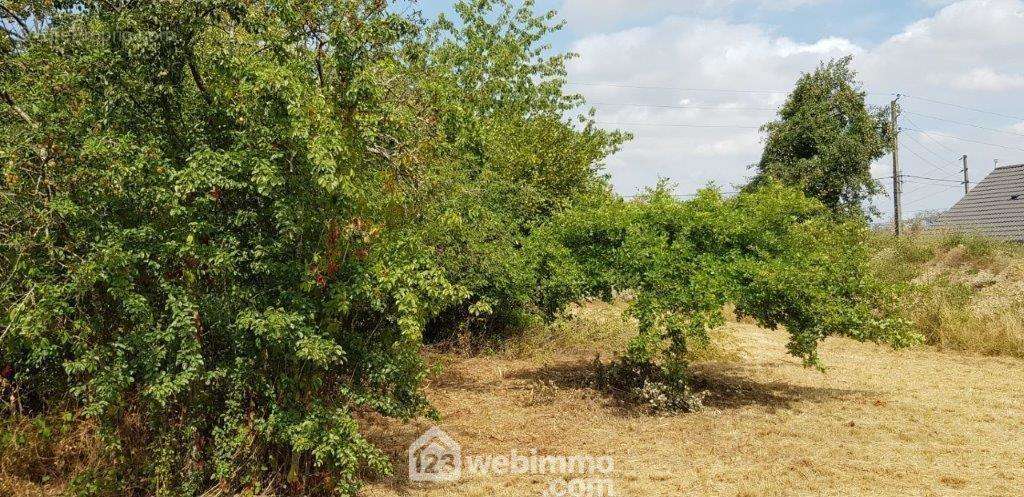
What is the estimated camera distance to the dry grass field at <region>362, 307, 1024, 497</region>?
6031mm

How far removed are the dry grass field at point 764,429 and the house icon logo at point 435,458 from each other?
0.42 feet

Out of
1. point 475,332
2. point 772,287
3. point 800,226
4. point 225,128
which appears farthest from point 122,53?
point 475,332

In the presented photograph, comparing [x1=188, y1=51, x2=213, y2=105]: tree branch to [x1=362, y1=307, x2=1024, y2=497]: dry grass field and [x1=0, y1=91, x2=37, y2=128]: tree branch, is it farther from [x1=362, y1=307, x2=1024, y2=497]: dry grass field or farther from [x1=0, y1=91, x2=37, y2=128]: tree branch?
[x1=362, y1=307, x2=1024, y2=497]: dry grass field

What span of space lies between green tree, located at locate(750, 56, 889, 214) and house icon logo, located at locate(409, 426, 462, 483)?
17.8 meters

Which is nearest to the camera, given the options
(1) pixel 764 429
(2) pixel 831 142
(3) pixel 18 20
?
(3) pixel 18 20

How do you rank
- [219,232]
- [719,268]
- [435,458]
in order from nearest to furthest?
[219,232] → [435,458] → [719,268]

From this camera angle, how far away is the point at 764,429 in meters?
7.67

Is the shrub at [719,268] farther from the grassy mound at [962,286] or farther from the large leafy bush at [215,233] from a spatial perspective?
the large leafy bush at [215,233]

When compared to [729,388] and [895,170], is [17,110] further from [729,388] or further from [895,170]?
[895,170]

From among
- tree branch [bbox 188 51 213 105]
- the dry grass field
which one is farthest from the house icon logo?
tree branch [bbox 188 51 213 105]

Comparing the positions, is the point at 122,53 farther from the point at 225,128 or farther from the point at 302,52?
the point at 302,52

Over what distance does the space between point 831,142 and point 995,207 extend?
676 centimetres

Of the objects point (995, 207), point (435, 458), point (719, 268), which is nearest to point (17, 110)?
point (435, 458)

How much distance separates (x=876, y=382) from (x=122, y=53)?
32.2 ft
